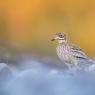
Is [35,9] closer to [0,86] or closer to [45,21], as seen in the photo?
[45,21]

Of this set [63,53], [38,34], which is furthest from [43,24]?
[63,53]

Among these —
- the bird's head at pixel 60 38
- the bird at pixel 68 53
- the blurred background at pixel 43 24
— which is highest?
the blurred background at pixel 43 24

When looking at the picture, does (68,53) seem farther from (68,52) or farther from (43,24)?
(43,24)

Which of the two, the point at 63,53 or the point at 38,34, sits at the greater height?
the point at 38,34

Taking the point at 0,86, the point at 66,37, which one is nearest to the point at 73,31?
the point at 66,37

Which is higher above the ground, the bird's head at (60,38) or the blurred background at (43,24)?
the blurred background at (43,24)
